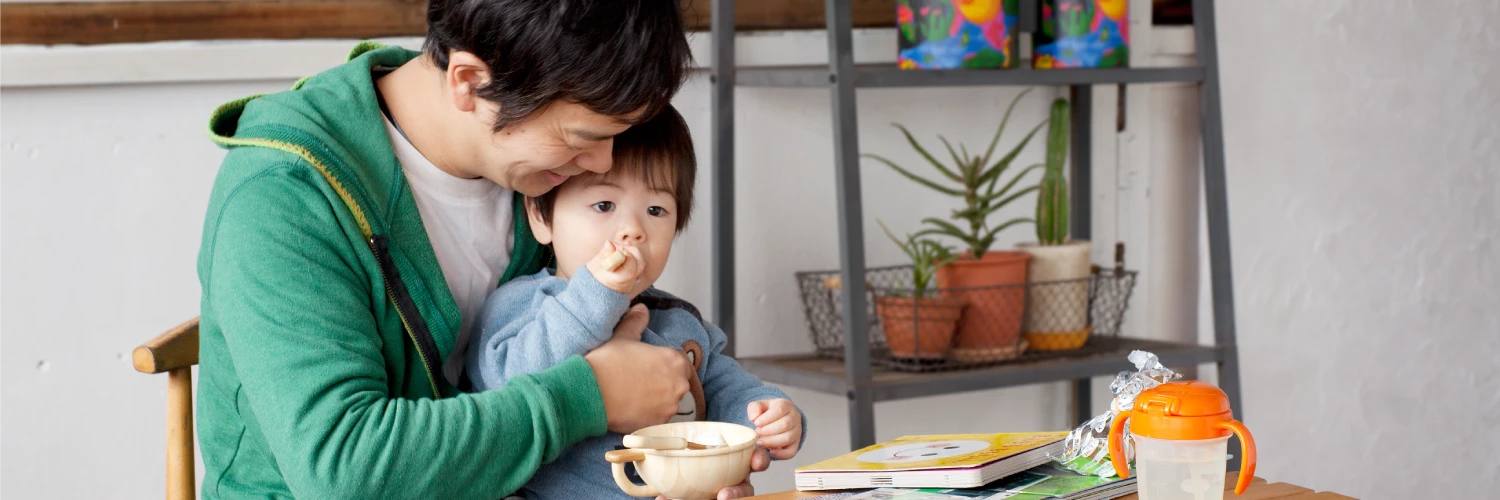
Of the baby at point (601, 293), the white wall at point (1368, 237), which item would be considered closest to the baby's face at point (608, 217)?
the baby at point (601, 293)

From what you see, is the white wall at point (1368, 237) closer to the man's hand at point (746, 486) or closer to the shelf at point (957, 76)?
the shelf at point (957, 76)

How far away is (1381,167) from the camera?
2.76 metres

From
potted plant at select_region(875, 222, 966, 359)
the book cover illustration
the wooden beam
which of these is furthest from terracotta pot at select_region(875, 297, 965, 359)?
the book cover illustration

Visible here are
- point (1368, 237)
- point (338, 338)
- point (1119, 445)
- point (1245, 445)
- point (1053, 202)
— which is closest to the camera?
point (1245, 445)

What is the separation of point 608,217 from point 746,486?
13.0 inches

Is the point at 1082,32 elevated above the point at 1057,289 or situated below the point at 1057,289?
above

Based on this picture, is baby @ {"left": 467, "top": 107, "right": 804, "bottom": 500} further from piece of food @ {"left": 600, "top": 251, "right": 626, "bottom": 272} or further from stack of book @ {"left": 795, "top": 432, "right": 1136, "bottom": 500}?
stack of book @ {"left": 795, "top": 432, "right": 1136, "bottom": 500}

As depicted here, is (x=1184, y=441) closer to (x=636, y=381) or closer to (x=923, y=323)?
→ (x=636, y=381)

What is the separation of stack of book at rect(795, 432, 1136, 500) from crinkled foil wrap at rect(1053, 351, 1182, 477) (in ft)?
0.04

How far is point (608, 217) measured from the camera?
54.4 inches

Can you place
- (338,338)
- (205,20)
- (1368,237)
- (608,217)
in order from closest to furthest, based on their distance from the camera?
1. (338,338)
2. (608,217)
3. (205,20)
4. (1368,237)

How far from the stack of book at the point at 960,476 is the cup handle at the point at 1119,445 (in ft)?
0.08

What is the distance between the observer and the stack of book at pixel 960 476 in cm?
106

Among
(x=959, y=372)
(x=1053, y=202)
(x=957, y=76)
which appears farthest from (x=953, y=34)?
(x=959, y=372)
